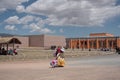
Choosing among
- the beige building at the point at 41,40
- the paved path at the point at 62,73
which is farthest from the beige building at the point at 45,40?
the paved path at the point at 62,73

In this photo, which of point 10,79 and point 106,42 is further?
point 106,42

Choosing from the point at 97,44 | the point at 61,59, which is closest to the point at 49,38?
the point at 97,44

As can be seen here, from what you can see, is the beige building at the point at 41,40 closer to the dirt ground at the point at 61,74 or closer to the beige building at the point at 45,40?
the beige building at the point at 45,40

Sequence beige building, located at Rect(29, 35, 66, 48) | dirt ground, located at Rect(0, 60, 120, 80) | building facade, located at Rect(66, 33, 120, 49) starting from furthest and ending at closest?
beige building, located at Rect(29, 35, 66, 48)
building facade, located at Rect(66, 33, 120, 49)
dirt ground, located at Rect(0, 60, 120, 80)

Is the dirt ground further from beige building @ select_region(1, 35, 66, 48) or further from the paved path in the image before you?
beige building @ select_region(1, 35, 66, 48)

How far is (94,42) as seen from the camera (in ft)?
423

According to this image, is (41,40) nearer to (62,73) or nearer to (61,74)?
(62,73)

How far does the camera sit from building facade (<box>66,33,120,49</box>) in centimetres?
12169

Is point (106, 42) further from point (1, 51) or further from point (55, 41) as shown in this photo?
point (1, 51)

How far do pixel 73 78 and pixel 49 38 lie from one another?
113538mm

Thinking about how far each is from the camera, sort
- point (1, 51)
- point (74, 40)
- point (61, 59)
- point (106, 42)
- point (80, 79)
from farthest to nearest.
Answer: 1. point (74, 40)
2. point (106, 42)
3. point (1, 51)
4. point (61, 59)
5. point (80, 79)

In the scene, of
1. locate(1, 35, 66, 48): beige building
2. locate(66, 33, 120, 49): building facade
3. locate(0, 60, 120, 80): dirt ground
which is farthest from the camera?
locate(1, 35, 66, 48): beige building

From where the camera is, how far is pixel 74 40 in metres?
133

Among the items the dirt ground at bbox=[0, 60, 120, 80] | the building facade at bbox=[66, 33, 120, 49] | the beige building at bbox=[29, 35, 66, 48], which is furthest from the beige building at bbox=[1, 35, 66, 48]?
the dirt ground at bbox=[0, 60, 120, 80]
